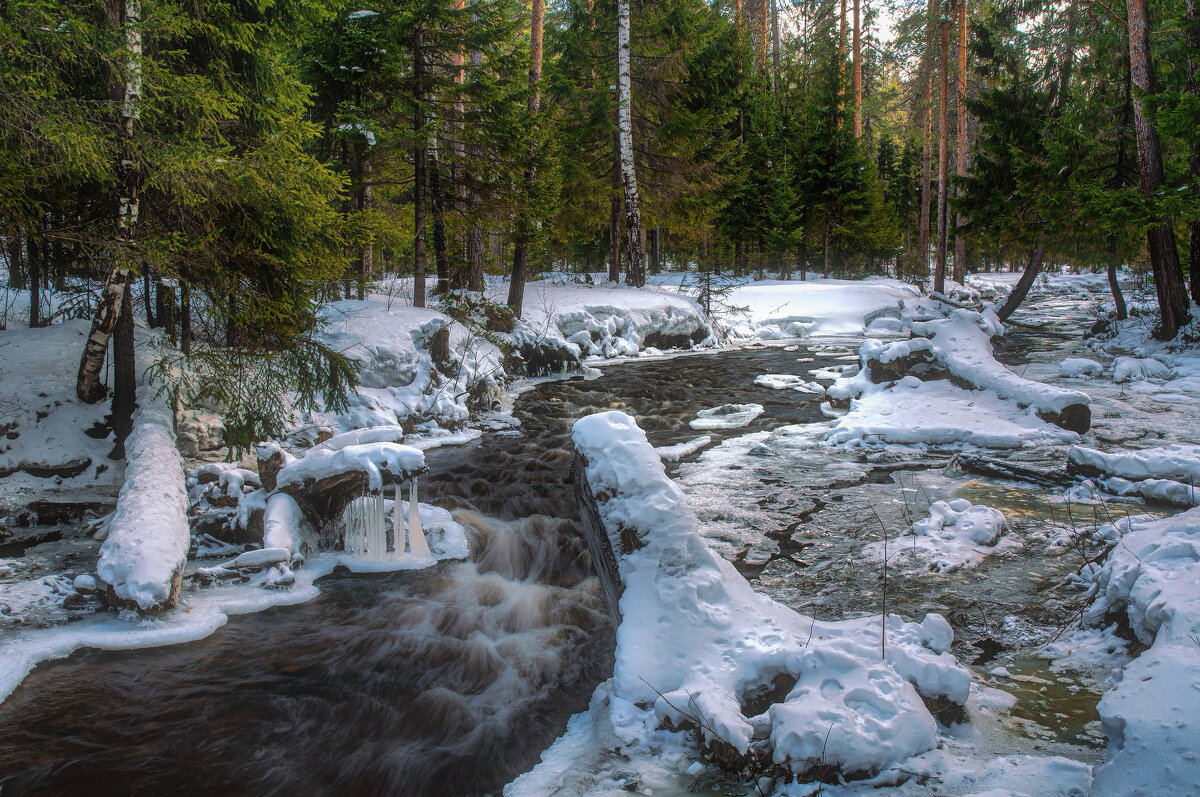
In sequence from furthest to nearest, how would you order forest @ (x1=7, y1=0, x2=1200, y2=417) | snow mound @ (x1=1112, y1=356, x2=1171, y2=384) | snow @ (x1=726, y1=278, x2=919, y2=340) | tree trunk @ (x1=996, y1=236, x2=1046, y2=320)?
1. snow @ (x1=726, y1=278, x2=919, y2=340)
2. tree trunk @ (x1=996, y1=236, x2=1046, y2=320)
3. snow mound @ (x1=1112, y1=356, x2=1171, y2=384)
4. forest @ (x1=7, y1=0, x2=1200, y2=417)

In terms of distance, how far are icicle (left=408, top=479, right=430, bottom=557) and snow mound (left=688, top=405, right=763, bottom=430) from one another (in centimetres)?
565

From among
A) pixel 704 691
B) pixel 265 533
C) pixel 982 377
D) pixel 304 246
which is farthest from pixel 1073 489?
pixel 304 246

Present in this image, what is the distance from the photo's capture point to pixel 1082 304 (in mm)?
30906

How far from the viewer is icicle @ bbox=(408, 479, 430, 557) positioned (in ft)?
20.9

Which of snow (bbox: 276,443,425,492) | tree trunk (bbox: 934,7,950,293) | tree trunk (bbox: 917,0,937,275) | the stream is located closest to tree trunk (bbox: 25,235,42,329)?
snow (bbox: 276,443,425,492)

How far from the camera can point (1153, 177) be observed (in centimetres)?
1301

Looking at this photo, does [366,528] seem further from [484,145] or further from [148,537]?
[484,145]

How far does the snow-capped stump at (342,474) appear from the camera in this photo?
609 centimetres

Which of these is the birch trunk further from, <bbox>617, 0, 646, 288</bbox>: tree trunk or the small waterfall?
<bbox>617, 0, 646, 288</bbox>: tree trunk

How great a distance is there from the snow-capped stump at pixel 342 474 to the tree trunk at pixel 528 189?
9.61 m

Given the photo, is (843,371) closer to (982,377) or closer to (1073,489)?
(982,377)

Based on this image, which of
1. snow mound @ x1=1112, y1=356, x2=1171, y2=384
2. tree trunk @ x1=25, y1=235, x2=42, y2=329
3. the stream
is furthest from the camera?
snow mound @ x1=1112, y1=356, x2=1171, y2=384

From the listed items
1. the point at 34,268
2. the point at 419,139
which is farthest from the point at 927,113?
the point at 34,268

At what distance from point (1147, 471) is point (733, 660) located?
562cm
